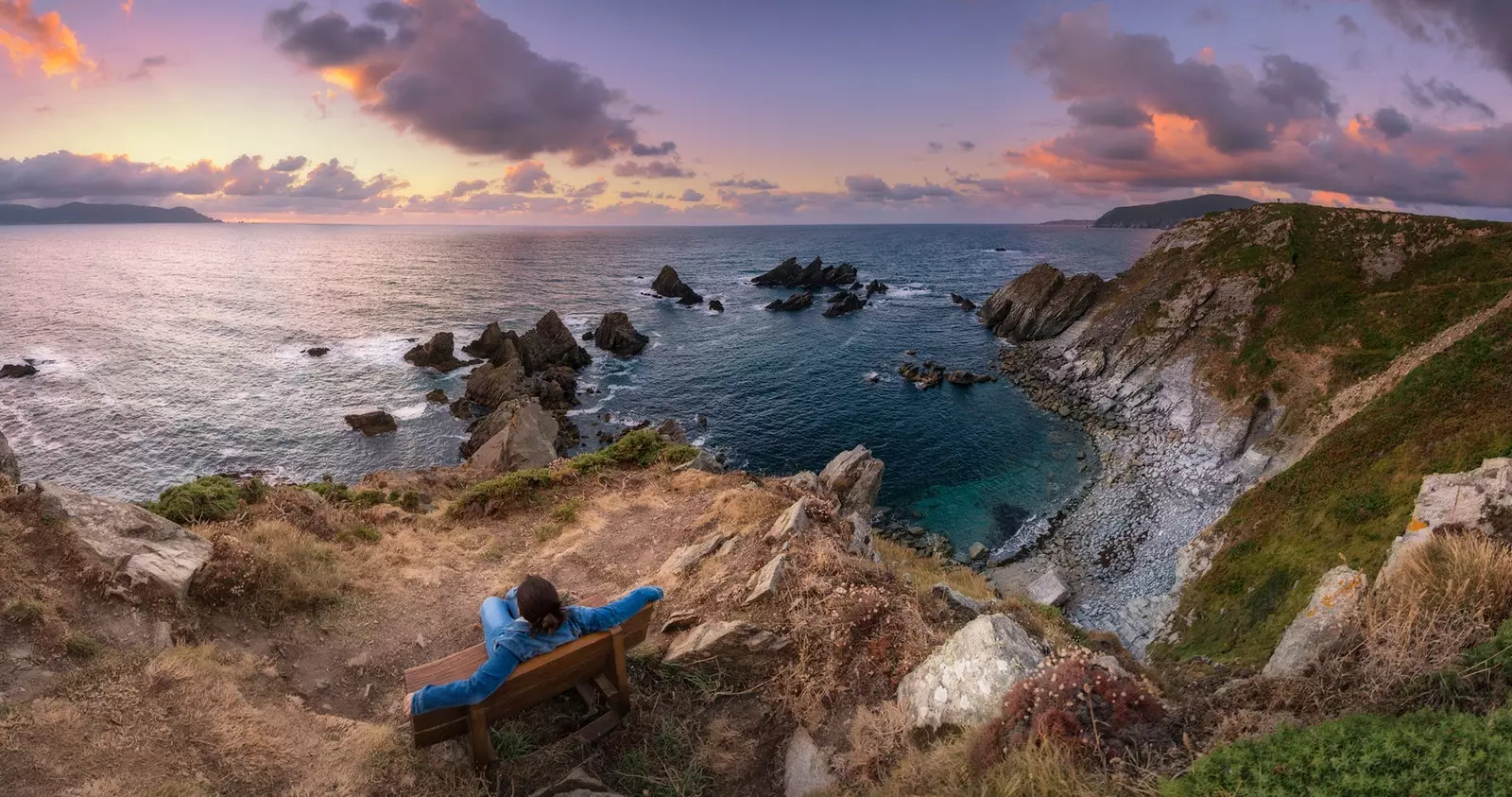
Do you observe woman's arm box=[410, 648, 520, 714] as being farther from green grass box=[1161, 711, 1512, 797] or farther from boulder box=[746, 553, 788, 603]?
green grass box=[1161, 711, 1512, 797]

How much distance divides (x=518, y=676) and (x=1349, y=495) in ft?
91.3

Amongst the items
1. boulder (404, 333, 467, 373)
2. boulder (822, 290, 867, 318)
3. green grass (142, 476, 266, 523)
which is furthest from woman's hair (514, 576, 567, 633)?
boulder (822, 290, 867, 318)

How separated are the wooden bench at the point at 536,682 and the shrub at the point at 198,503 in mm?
10114

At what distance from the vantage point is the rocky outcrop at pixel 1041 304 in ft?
213

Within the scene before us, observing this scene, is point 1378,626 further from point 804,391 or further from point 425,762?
point 804,391

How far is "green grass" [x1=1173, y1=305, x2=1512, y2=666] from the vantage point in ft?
61.8

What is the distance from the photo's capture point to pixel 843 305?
290ft

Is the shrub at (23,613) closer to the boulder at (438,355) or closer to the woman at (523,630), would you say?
the woman at (523,630)

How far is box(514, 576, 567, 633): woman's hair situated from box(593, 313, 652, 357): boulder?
A: 195 ft

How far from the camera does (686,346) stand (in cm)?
6869

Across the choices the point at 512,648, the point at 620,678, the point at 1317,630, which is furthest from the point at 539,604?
the point at 1317,630

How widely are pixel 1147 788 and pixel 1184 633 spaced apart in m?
22.9

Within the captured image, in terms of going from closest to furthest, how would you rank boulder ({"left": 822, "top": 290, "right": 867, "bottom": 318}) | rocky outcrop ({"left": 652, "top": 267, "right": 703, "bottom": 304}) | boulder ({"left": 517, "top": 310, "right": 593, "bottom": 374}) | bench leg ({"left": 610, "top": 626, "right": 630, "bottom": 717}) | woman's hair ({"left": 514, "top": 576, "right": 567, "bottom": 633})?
woman's hair ({"left": 514, "top": 576, "right": 567, "bottom": 633}) < bench leg ({"left": 610, "top": 626, "right": 630, "bottom": 717}) < boulder ({"left": 517, "top": 310, "right": 593, "bottom": 374}) < boulder ({"left": 822, "top": 290, "right": 867, "bottom": 318}) < rocky outcrop ({"left": 652, "top": 267, "right": 703, "bottom": 304})

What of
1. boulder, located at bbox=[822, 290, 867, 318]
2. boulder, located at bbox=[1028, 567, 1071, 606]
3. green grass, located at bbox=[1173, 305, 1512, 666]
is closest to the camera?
green grass, located at bbox=[1173, 305, 1512, 666]
